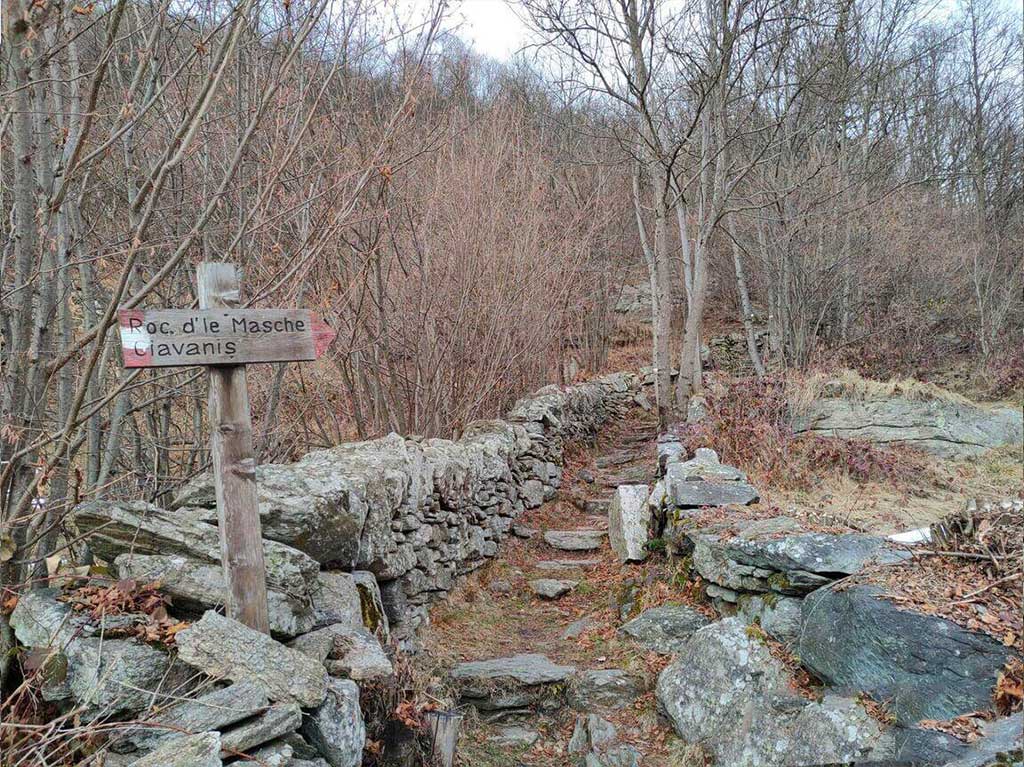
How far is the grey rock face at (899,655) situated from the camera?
133 inches

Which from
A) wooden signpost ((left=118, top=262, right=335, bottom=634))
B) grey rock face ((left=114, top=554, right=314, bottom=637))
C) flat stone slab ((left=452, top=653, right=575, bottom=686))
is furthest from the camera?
flat stone slab ((left=452, top=653, right=575, bottom=686))

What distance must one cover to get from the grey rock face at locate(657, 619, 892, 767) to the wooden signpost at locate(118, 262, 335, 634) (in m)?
2.62

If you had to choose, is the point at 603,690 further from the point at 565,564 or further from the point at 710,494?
the point at 565,564

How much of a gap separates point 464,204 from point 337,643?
5.36 meters

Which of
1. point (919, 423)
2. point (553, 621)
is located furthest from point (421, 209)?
point (919, 423)

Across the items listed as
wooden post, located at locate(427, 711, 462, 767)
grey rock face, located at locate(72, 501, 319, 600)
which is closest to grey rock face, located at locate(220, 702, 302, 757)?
grey rock face, located at locate(72, 501, 319, 600)

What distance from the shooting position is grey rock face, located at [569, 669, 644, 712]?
4656 millimetres

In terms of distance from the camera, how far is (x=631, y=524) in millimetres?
6844

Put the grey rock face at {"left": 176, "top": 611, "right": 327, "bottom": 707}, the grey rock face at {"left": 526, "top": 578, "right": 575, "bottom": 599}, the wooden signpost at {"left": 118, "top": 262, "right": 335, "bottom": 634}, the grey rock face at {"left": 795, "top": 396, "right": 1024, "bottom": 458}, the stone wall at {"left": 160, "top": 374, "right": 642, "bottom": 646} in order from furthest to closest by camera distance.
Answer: the grey rock face at {"left": 795, "top": 396, "right": 1024, "bottom": 458} < the grey rock face at {"left": 526, "top": 578, "right": 575, "bottom": 599} < the stone wall at {"left": 160, "top": 374, "right": 642, "bottom": 646} < the wooden signpost at {"left": 118, "top": 262, "right": 335, "bottom": 634} < the grey rock face at {"left": 176, "top": 611, "right": 327, "bottom": 707}

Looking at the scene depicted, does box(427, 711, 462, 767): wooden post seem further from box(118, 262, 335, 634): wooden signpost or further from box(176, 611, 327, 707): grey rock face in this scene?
box(118, 262, 335, 634): wooden signpost

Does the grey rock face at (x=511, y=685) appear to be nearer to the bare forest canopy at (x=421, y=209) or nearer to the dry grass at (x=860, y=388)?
the bare forest canopy at (x=421, y=209)

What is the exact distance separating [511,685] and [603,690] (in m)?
0.62

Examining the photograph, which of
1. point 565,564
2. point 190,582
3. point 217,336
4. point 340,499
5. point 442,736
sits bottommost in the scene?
point 565,564

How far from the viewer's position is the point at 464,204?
307 inches
